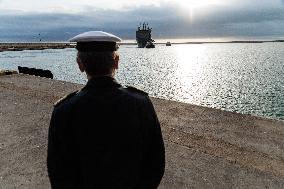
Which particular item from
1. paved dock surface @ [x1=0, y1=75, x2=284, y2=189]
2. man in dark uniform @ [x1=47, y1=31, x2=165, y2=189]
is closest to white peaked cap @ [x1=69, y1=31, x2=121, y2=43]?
man in dark uniform @ [x1=47, y1=31, x2=165, y2=189]

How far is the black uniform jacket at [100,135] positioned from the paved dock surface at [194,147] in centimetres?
258

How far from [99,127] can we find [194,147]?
4.27 metres

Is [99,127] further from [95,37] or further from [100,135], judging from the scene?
[95,37]

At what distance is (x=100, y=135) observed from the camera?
2414mm

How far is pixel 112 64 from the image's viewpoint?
240 cm

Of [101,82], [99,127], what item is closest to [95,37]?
[101,82]

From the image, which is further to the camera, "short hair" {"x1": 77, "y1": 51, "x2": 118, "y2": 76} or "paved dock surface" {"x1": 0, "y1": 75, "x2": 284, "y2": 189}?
"paved dock surface" {"x1": 0, "y1": 75, "x2": 284, "y2": 189}

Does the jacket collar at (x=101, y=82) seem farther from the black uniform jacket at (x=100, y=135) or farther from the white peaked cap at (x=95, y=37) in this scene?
the white peaked cap at (x=95, y=37)

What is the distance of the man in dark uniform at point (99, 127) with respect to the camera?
2385mm

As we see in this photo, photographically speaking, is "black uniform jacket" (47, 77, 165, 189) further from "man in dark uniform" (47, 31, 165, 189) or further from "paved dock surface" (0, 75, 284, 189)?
"paved dock surface" (0, 75, 284, 189)

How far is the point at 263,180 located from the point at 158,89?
4291cm

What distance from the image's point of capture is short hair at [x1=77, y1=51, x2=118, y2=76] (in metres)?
2.36

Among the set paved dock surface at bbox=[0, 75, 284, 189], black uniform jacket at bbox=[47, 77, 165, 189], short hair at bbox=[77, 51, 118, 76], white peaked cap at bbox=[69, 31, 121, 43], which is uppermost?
white peaked cap at bbox=[69, 31, 121, 43]

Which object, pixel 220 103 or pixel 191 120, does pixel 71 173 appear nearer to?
pixel 191 120
